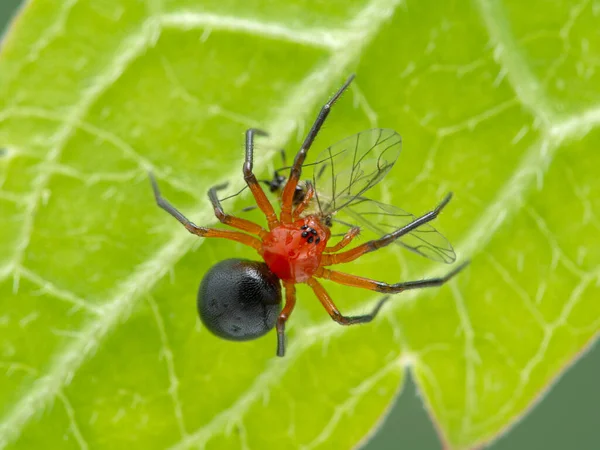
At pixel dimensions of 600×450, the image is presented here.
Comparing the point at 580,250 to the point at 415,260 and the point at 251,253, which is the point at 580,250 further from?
the point at 251,253

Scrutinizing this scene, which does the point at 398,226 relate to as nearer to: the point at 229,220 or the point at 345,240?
the point at 345,240

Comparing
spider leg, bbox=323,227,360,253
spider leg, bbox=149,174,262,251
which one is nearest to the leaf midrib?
spider leg, bbox=149,174,262,251

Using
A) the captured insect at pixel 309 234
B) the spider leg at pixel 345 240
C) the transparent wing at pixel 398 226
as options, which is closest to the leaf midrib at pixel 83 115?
the captured insect at pixel 309 234

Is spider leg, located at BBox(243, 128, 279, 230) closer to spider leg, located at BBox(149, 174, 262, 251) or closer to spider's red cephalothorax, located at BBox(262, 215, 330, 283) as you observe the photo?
spider's red cephalothorax, located at BBox(262, 215, 330, 283)

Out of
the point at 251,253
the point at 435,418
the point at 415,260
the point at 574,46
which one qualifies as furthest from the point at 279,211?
the point at 574,46

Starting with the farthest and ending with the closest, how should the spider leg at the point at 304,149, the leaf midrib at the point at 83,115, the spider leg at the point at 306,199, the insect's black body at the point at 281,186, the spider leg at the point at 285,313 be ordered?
the spider leg at the point at 306,199, the insect's black body at the point at 281,186, the spider leg at the point at 285,313, the spider leg at the point at 304,149, the leaf midrib at the point at 83,115

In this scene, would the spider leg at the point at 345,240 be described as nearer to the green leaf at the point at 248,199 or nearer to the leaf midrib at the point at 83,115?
the green leaf at the point at 248,199

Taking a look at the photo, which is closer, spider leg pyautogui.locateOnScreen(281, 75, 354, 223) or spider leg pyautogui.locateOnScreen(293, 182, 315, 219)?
spider leg pyautogui.locateOnScreen(281, 75, 354, 223)
